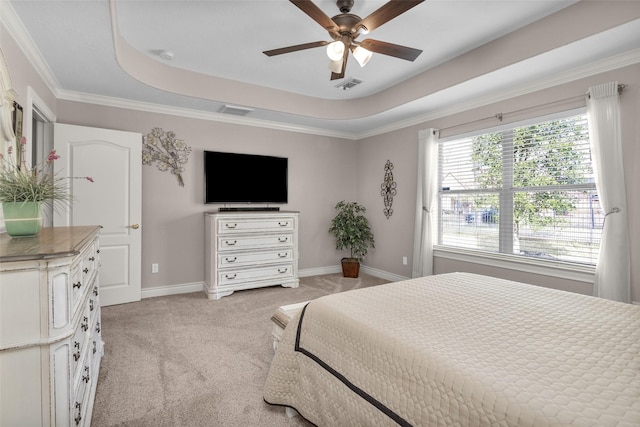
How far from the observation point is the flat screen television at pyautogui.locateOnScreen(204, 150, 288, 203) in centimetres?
432

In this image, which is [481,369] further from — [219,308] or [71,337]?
[219,308]

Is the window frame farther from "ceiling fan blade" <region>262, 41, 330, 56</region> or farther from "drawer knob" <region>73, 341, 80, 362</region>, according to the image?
"drawer knob" <region>73, 341, 80, 362</region>

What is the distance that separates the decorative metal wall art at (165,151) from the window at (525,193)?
3423 mm

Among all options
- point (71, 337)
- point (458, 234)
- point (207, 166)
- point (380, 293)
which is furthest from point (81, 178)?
point (458, 234)

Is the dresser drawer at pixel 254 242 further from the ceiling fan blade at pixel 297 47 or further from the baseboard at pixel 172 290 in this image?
the ceiling fan blade at pixel 297 47

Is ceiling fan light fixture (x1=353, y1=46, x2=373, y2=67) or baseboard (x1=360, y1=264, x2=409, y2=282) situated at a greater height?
ceiling fan light fixture (x1=353, y1=46, x2=373, y2=67)

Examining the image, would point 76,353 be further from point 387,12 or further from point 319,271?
point 319,271

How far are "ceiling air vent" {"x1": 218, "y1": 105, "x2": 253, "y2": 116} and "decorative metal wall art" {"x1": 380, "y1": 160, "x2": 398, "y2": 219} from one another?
2208 millimetres

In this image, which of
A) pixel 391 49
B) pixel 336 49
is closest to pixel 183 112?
pixel 336 49

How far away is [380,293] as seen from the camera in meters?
1.93

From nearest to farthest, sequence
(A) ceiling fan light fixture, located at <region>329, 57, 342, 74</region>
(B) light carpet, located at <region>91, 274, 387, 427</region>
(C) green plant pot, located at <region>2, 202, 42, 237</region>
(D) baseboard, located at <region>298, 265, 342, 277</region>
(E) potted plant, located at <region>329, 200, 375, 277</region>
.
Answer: (C) green plant pot, located at <region>2, 202, 42, 237</region>
(B) light carpet, located at <region>91, 274, 387, 427</region>
(A) ceiling fan light fixture, located at <region>329, 57, 342, 74</region>
(E) potted plant, located at <region>329, 200, 375, 277</region>
(D) baseboard, located at <region>298, 265, 342, 277</region>

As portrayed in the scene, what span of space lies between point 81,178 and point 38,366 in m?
3.00

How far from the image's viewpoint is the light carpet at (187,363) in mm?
1812

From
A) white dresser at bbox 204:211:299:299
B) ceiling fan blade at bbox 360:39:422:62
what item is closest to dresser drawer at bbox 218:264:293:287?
white dresser at bbox 204:211:299:299
